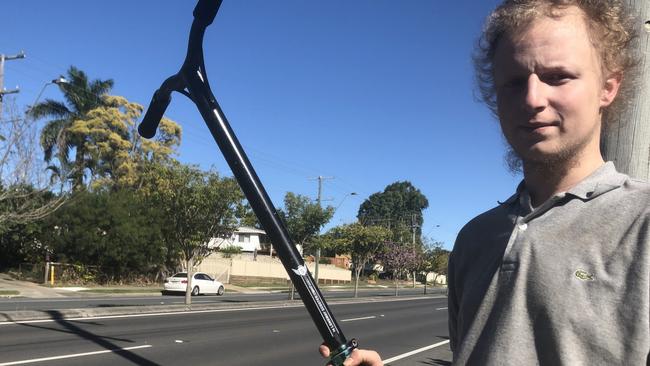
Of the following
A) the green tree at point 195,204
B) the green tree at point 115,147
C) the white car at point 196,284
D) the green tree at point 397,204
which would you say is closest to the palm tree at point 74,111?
the green tree at point 115,147

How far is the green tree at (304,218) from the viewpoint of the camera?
27.8m

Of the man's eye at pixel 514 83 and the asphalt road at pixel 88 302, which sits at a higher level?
the man's eye at pixel 514 83

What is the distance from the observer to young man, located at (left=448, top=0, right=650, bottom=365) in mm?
1177

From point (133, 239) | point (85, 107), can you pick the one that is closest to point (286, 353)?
point (133, 239)

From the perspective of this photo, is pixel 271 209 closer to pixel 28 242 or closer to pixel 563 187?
pixel 563 187

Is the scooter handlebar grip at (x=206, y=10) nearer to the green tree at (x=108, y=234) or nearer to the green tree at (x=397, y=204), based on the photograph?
the green tree at (x=108, y=234)

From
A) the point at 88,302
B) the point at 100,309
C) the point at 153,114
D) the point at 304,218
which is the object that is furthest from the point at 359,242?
the point at 153,114

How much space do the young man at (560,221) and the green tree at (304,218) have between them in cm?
2614

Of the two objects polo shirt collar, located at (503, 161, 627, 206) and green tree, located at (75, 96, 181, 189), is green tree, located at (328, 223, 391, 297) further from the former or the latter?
polo shirt collar, located at (503, 161, 627, 206)

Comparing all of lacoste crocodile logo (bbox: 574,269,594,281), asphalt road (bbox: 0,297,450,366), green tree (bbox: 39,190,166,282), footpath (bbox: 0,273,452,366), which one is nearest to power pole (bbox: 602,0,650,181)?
lacoste crocodile logo (bbox: 574,269,594,281)

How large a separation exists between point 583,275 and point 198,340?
11696 millimetres

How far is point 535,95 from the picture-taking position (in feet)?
4.58

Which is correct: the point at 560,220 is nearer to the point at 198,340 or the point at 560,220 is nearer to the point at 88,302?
the point at 198,340

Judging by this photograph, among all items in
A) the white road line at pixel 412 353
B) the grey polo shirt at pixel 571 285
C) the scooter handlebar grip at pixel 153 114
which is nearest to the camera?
the grey polo shirt at pixel 571 285
